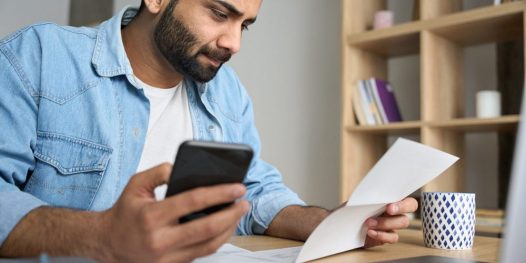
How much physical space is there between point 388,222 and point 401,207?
1.4 inches

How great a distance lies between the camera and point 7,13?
3.33 m

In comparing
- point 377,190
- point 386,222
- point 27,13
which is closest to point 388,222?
point 386,222

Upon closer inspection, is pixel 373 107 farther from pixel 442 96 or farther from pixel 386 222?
pixel 386 222

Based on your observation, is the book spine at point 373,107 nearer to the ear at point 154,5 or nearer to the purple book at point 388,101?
the purple book at point 388,101

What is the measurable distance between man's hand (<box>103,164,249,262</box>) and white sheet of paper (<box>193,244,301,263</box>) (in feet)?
0.50

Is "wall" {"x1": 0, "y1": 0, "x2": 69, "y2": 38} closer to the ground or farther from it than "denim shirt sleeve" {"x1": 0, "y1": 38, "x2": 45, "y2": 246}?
farther from it

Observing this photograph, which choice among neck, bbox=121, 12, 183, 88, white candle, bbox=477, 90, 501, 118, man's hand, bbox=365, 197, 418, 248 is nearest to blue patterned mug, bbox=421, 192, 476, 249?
man's hand, bbox=365, 197, 418, 248

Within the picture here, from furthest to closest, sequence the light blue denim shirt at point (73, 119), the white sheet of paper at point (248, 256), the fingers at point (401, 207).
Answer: the light blue denim shirt at point (73, 119) < the fingers at point (401, 207) < the white sheet of paper at point (248, 256)

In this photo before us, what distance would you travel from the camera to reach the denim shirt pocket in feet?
3.41

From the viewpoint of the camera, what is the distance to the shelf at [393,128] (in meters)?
2.01

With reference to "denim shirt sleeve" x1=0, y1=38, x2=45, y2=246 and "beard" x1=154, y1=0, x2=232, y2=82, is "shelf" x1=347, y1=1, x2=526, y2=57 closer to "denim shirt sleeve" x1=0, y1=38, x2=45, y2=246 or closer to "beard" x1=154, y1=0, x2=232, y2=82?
"beard" x1=154, y1=0, x2=232, y2=82

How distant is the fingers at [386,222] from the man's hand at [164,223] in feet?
1.22

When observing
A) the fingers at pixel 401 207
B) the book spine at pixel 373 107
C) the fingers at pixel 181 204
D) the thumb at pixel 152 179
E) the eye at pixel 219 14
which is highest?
the eye at pixel 219 14

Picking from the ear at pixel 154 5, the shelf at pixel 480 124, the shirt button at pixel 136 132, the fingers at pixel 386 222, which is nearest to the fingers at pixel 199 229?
the fingers at pixel 386 222
